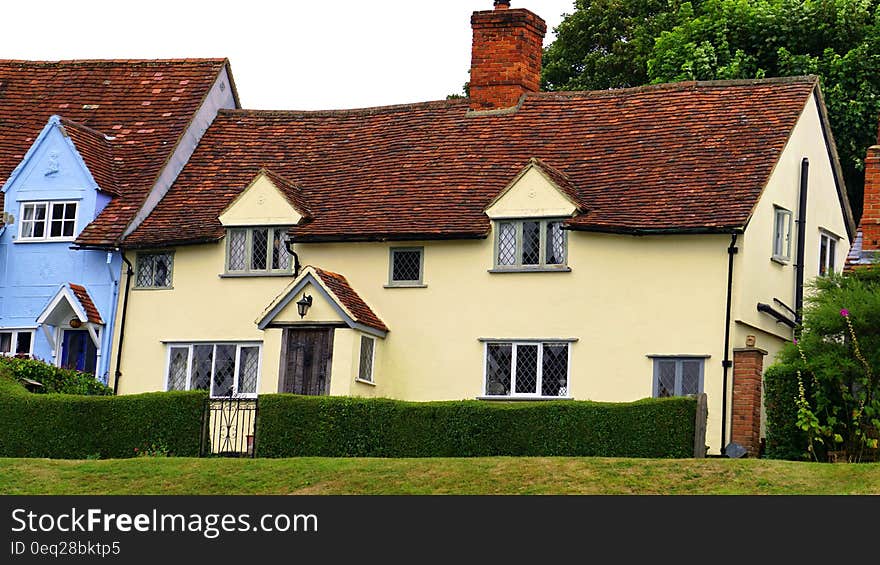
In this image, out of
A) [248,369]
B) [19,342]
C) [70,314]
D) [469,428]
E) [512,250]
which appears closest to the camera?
[469,428]

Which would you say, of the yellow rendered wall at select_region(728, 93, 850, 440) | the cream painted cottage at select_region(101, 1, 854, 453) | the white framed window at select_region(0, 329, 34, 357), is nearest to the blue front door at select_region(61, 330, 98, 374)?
the white framed window at select_region(0, 329, 34, 357)

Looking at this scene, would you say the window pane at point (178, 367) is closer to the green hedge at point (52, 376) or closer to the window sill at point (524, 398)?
the green hedge at point (52, 376)

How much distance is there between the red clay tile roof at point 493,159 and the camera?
42500mm

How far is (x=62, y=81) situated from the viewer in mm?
51688

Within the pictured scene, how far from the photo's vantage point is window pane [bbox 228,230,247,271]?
149 ft

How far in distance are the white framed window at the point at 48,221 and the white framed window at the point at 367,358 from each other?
334 inches

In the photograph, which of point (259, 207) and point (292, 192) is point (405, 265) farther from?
point (259, 207)

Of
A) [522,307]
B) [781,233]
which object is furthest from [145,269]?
[781,233]

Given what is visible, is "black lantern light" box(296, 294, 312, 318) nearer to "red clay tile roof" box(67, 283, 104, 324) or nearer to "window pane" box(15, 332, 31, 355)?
"red clay tile roof" box(67, 283, 104, 324)

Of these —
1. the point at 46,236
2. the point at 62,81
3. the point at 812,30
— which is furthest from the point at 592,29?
the point at 46,236

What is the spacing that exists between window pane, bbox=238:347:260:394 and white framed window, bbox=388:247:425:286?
3528mm

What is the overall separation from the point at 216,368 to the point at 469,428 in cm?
987

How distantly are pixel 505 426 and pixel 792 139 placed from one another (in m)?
11.6

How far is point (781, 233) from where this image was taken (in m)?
43.6
